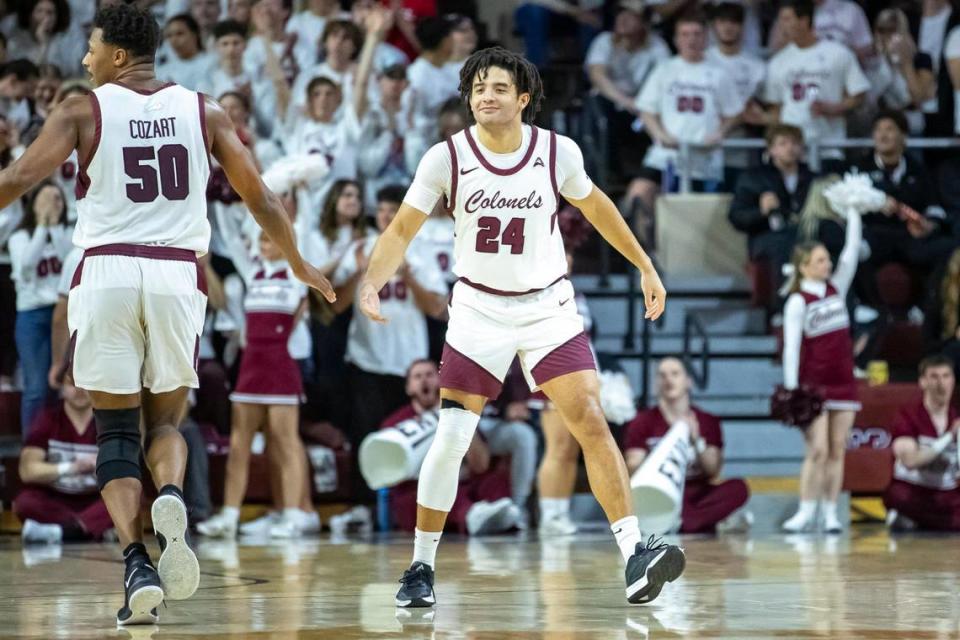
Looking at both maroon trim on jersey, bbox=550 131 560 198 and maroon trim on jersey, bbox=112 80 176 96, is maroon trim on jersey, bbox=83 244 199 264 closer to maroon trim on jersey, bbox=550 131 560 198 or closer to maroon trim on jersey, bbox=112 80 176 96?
maroon trim on jersey, bbox=112 80 176 96

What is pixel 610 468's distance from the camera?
6.53 m

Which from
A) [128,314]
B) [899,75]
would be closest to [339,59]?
[899,75]

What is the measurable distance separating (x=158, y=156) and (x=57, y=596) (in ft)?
6.85

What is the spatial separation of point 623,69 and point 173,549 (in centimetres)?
956

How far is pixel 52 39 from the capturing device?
1344 centimetres

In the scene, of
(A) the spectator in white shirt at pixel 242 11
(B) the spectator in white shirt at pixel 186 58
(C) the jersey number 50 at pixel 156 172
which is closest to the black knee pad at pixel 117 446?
(C) the jersey number 50 at pixel 156 172

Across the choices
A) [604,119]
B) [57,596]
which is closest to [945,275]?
[604,119]

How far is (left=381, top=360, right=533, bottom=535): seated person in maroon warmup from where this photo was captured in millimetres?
10953

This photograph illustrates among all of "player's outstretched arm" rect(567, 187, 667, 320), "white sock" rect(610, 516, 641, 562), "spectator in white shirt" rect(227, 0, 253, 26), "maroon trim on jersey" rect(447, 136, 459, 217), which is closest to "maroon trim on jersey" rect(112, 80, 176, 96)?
"maroon trim on jersey" rect(447, 136, 459, 217)

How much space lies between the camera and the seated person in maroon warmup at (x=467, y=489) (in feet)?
35.9

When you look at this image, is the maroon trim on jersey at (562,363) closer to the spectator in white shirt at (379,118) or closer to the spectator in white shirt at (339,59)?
the spectator in white shirt at (379,118)

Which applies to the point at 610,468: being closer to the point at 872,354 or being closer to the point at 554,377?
the point at 554,377

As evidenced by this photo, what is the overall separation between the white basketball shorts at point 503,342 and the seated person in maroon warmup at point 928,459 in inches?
213

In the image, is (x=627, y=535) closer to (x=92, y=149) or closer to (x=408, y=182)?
(x=92, y=149)
